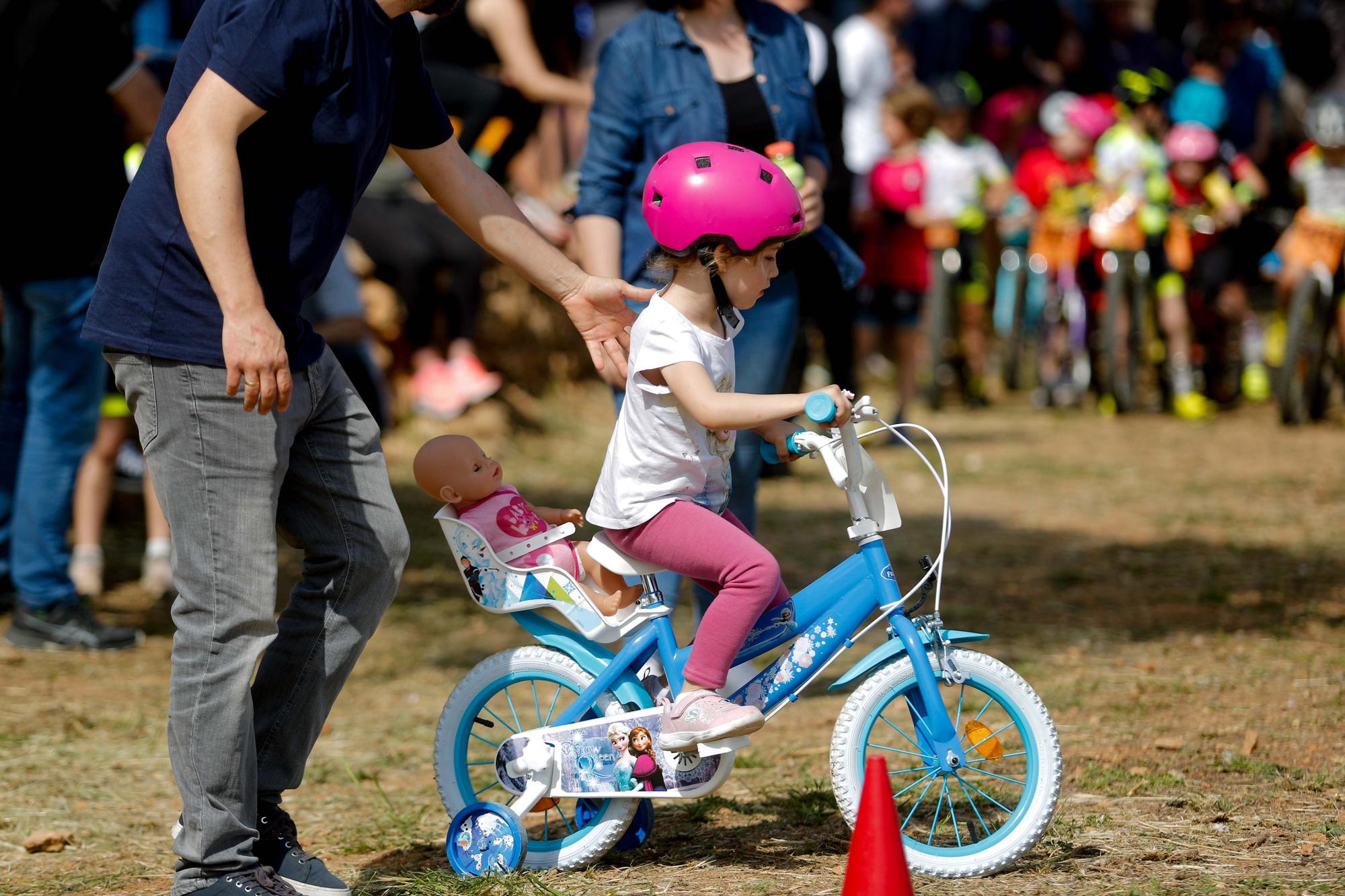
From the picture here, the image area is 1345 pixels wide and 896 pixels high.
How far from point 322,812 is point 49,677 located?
1824 mm

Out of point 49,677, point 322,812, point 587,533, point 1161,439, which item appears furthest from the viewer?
point 1161,439

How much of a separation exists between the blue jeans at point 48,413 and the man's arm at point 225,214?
115 inches

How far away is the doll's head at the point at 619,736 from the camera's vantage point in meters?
3.56

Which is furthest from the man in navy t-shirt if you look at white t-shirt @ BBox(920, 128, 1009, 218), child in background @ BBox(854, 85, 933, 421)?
white t-shirt @ BBox(920, 128, 1009, 218)

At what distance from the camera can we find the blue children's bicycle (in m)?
3.43

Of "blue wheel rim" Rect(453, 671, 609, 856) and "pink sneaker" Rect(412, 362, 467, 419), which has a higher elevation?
"pink sneaker" Rect(412, 362, 467, 419)

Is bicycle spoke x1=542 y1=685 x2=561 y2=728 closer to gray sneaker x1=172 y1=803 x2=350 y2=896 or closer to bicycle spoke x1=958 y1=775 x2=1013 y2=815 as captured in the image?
gray sneaker x1=172 y1=803 x2=350 y2=896

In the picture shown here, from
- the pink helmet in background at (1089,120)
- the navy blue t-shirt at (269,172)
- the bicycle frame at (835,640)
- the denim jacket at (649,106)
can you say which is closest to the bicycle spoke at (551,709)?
the bicycle frame at (835,640)

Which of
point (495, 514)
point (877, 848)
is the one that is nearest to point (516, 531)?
point (495, 514)

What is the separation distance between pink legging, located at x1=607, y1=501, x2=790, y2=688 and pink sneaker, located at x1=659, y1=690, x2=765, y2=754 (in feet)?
0.14

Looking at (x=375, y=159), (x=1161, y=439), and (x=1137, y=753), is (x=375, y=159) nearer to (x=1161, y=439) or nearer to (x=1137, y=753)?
(x=1137, y=753)

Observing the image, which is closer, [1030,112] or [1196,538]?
[1196,538]

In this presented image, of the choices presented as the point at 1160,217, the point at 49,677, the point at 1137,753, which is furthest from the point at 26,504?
the point at 1160,217

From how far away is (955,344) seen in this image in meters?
12.2
